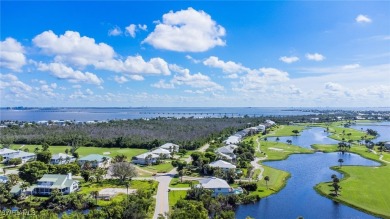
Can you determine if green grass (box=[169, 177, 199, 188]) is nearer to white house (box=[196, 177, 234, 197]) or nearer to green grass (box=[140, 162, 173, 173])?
white house (box=[196, 177, 234, 197])

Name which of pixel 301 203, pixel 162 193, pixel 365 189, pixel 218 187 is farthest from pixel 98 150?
pixel 365 189

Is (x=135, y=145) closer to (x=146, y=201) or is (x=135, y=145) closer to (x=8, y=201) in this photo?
(x=8, y=201)

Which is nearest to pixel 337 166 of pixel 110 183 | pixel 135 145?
pixel 110 183

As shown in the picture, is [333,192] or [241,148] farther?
[241,148]

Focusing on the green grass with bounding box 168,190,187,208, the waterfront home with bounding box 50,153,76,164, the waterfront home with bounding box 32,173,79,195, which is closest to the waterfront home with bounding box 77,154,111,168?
Answer: the waterfront home with bounding box 50,153,76,164

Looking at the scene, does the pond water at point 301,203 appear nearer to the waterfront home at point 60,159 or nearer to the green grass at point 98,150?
the green grass at point 98,150

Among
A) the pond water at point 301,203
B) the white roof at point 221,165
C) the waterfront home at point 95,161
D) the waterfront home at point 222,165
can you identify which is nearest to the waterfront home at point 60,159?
the waterfront home at point 95,161

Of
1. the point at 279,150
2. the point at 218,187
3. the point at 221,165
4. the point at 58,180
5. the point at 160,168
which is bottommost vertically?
the point at 160,168

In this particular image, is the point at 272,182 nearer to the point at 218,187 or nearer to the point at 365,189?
the point at 218,187
